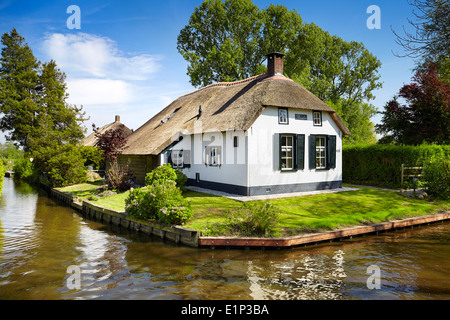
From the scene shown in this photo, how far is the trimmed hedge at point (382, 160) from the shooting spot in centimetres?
1764

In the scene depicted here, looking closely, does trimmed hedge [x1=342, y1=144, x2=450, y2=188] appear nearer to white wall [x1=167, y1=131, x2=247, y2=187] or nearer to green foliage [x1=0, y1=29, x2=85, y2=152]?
white wall [x1=167, y1=131, x2=247, y2=187]

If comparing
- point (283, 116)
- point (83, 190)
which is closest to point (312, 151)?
point (283, 116)

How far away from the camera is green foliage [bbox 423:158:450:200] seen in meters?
14.4

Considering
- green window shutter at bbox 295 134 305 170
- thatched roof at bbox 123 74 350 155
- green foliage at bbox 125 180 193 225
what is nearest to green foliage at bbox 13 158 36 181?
thatched roof at bbox 123 74 350 155

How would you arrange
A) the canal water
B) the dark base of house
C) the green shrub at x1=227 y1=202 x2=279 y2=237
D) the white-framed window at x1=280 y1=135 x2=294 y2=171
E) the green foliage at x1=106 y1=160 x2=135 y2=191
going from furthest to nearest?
the green foliage at x1=106 y1=160 x2=135 y2=191 < the white-framed window at x1=280 y1=135 x2=294 y2=171 < the dark base of house < the green shrub at x1=227 y1=202 x2=279 y2=237 < the canal water

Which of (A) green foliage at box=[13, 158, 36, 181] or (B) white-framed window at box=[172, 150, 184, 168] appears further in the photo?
(A) green foliage at box=[13, 158, 36, 181]

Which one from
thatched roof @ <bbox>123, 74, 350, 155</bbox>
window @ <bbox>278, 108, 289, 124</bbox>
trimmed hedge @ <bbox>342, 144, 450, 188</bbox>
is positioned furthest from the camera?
trimmed hedge @ <bbox>342, 144, 450, 188</bbox>

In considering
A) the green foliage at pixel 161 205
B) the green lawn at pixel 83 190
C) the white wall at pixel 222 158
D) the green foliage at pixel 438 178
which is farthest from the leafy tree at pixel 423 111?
the green lawn at pixel 83 190

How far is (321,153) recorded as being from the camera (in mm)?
16812

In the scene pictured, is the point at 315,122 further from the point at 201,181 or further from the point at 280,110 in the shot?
the point at 201,181

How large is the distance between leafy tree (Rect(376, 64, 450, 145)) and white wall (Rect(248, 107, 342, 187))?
8.98 meters

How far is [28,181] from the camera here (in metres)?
33.3

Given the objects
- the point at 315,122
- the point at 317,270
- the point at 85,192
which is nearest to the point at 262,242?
the point at 317,270

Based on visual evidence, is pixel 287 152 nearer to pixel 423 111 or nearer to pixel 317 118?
pixel 317 118
